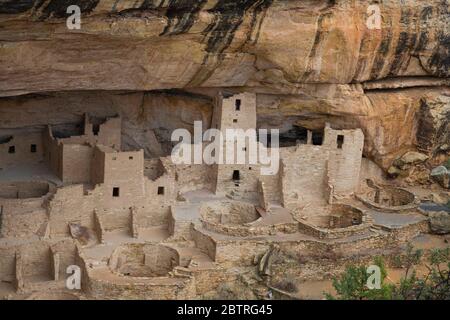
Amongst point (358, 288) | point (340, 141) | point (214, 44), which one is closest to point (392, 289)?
point (358, 288)

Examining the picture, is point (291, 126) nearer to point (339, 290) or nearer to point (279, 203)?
point (279, 203)

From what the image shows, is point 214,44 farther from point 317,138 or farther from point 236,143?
point 317,138

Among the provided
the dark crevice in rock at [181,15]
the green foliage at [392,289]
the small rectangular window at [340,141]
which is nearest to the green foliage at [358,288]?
the green foliage at [392,289]

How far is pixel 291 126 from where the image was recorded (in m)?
22.3

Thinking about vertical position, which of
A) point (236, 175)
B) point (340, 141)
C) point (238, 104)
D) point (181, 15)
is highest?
point (181, 15)

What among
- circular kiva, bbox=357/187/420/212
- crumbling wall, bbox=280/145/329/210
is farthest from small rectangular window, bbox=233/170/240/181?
circular kiva, bbox=357/187/420/212

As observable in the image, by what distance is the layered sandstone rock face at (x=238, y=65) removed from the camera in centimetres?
1642

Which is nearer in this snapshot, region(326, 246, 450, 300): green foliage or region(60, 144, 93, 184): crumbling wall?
region(326, 246, 450, 300): green foliage

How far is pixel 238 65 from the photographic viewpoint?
1950 cm

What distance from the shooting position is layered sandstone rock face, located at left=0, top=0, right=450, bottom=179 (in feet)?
53.9

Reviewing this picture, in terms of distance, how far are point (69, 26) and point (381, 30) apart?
793 centimetres

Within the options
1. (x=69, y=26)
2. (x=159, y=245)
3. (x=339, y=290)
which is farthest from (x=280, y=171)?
(x=69, y=26)

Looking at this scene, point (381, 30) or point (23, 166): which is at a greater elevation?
point (381, 30)

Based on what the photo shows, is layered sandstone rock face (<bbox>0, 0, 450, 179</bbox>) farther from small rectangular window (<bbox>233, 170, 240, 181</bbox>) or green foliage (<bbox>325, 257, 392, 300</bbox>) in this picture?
green foliage (<bbox>325, 257, 392, 300</bbox>)
